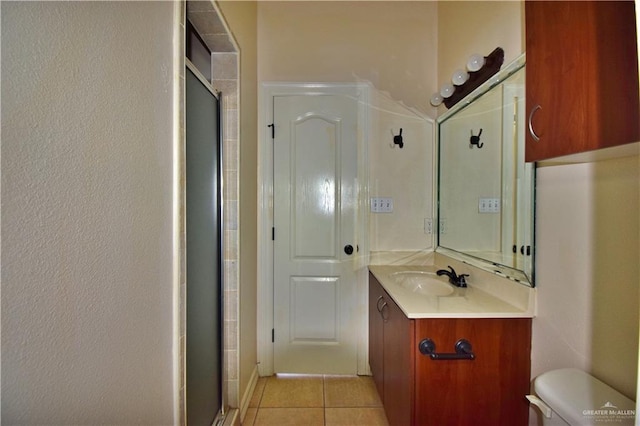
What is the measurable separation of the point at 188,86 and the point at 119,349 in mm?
1003

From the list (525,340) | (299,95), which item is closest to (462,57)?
(299,95)

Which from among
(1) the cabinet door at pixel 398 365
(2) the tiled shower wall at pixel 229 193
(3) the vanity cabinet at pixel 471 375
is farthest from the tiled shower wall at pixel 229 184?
(3) the vanity cabinet at pixel 471 375

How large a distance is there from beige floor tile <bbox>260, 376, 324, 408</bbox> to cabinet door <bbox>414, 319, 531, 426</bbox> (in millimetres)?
982

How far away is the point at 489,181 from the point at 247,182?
148 cm

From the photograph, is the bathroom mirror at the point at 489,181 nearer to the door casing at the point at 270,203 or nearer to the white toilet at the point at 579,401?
the white toilet at the point at 579,401

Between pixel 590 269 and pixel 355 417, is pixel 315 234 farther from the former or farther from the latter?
pixel 590 269

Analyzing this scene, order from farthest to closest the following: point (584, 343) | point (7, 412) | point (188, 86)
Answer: point (188, 86) < point (584, 343) < point (7, 412)

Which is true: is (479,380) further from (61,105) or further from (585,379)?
(61,105)

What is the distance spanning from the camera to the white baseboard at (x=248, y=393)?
1.77 metres

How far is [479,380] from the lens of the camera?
1.24 m

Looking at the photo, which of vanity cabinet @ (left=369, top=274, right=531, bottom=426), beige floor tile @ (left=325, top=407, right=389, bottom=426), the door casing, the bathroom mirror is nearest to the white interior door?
the door casing

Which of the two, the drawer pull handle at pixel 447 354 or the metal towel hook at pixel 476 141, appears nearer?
the drawer pull handle at pixel 447 354

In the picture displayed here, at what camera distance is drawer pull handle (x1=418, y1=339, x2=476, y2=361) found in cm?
123

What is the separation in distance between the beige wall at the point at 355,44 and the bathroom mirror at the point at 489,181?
0.47m
